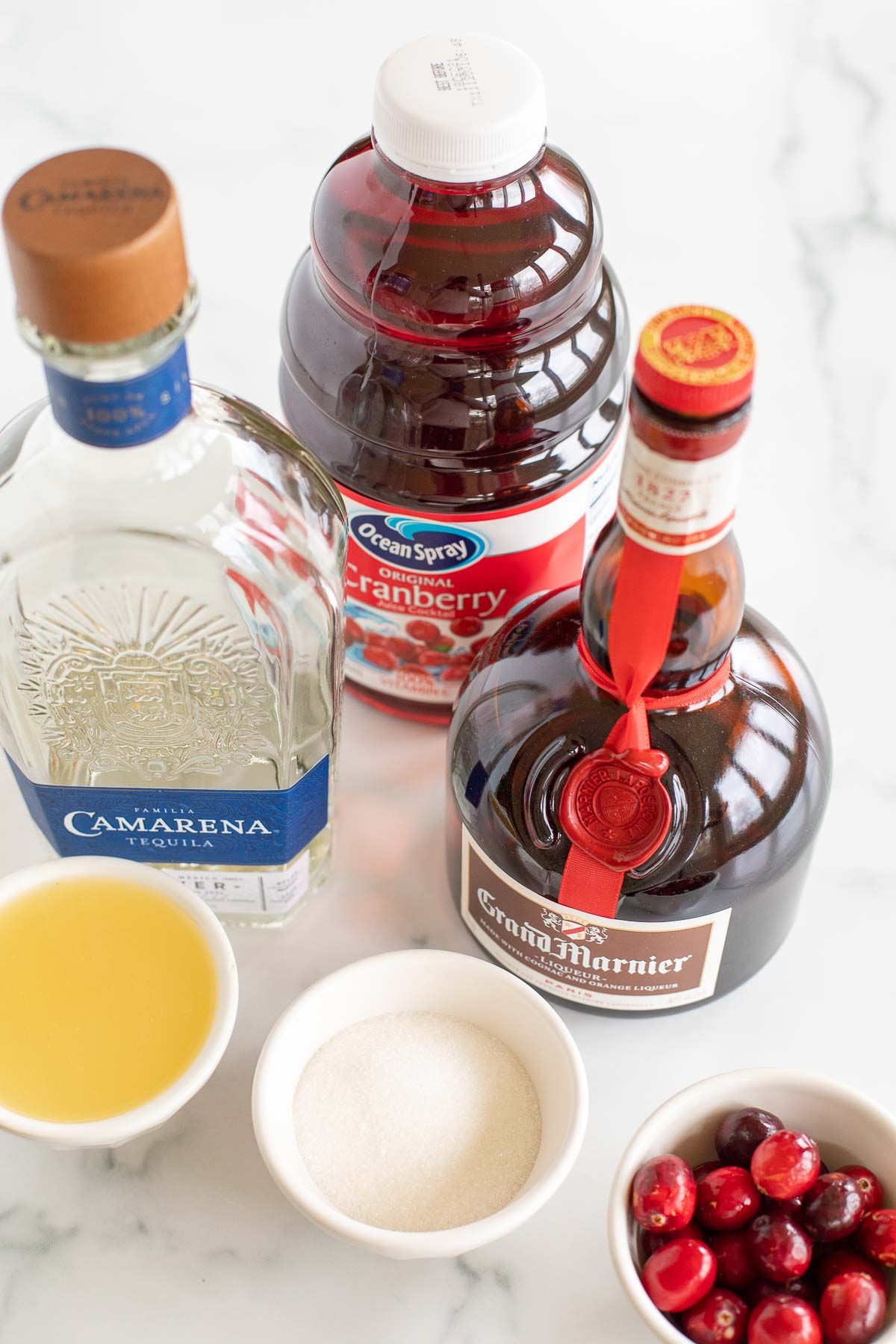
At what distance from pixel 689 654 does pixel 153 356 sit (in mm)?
310

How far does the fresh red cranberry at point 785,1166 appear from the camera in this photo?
85cm

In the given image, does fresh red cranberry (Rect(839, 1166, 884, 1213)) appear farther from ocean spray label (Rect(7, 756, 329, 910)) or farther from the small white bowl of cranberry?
ocean spray label (Rect(7, 756, 329, 910))

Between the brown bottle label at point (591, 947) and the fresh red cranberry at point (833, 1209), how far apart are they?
15 centimetres

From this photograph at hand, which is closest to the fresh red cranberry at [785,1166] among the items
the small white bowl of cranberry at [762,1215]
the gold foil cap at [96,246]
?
the small white bowl of cranberry at [762,1215]

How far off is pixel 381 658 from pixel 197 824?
0.19 metres

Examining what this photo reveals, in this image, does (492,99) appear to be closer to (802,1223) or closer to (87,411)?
(87,411)

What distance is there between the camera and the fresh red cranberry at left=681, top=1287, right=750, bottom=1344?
817 millimetres

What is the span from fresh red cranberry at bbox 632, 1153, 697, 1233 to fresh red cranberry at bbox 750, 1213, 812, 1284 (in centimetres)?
4

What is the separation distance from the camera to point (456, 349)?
37.6 inches

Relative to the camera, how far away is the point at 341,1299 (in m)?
0.93

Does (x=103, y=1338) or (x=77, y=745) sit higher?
(x=77, y=745)

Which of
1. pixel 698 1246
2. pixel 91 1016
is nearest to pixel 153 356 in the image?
pixel 91 1016

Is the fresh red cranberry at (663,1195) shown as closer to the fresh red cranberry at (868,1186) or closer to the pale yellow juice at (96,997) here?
the fresh red cranberry at (868,1186)

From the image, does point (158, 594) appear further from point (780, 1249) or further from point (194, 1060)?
point (780, 1249)
